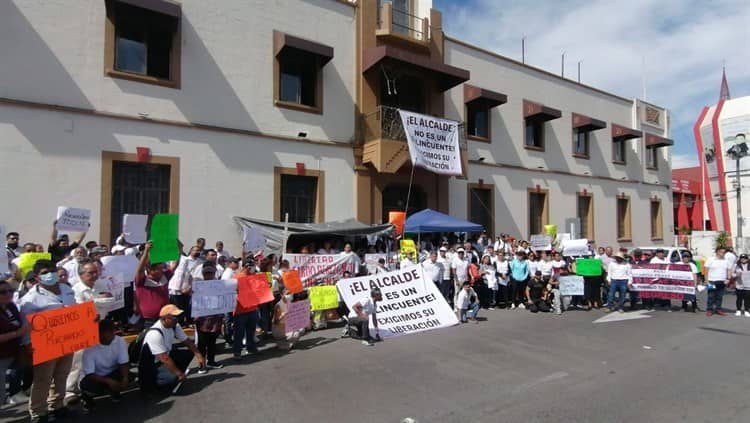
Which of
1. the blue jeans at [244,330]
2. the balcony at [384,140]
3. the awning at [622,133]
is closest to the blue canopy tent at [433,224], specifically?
the balcony at [384,140]

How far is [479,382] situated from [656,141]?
25.7m

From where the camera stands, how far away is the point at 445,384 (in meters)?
5.98

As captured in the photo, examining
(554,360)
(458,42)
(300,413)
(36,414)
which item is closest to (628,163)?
(458,42)

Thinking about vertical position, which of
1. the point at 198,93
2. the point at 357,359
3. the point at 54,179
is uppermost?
the point at 198,93

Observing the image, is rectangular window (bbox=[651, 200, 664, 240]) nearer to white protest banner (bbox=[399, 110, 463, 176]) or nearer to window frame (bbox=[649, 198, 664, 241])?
window frame (bbox=[649, 198, 664, 241])

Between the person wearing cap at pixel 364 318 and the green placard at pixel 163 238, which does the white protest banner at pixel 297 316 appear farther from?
the green placard at pixel 163 238

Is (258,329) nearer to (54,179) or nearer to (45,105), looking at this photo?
(54,179)

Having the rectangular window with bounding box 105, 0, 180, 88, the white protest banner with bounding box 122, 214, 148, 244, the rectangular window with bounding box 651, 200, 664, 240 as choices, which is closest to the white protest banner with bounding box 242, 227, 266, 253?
the white protest banner with bounding box 122, 214, 148, 244

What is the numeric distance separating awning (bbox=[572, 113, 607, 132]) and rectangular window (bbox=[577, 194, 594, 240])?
3.21 m

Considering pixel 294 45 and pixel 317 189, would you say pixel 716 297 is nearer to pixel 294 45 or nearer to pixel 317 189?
pixel 317 189

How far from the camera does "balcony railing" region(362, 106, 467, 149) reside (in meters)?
14.8

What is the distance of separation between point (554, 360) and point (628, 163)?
21873 mm

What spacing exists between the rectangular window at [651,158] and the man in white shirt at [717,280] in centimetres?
1721

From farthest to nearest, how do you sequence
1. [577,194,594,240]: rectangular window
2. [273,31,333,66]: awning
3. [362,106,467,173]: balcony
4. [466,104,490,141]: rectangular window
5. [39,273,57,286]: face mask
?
[577,194,594,240]: rectangular window → [466,104,490,141]: rectangular window → [362,106,467,173]: balcony → [273,31,333,66]: awning → [39,273,57,286]: face mask
